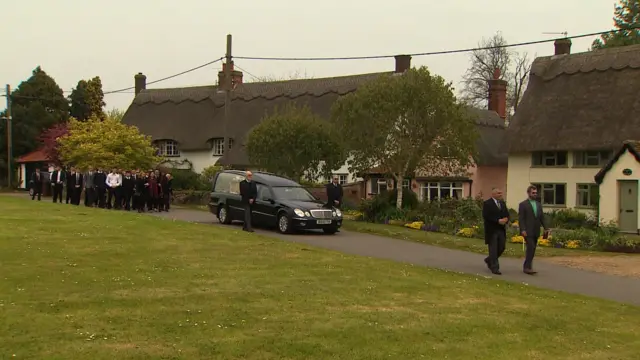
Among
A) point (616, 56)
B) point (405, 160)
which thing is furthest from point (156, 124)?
point (616, 56)

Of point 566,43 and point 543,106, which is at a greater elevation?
point 566,43

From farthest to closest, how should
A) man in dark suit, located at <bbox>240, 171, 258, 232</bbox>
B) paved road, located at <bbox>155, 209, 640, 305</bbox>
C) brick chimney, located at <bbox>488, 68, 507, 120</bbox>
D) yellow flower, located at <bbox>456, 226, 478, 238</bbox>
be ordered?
brick chimney, located at <bbox>488, 68, 507, 120</bbox> < yellow flower, located at <bbox>456, 226, 478, 238</bbox> < man in dark suit, located at <bbox>240, 171, 258, 232</bbox> < paved road, located at <bbox>155, 209, 640, 305</bbox>

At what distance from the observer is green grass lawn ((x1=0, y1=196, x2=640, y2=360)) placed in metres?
7.04

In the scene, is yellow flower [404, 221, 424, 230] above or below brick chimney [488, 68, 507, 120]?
below

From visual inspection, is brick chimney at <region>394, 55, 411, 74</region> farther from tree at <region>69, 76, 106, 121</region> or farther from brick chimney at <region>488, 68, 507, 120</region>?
tree at <region>69, 76, 106, 121</region>

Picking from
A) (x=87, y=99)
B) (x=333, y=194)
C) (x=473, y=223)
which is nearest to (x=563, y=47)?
(x=473, y=223)

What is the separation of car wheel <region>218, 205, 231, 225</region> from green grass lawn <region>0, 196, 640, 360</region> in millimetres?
9172

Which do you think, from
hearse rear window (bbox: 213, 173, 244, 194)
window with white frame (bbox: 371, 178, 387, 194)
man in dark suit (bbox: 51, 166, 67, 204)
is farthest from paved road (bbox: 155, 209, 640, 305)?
window with white frame (bbox: 371, 178, 387, 194)

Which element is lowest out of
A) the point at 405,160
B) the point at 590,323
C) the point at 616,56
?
the point at 590,323

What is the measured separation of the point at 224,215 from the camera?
23969mm

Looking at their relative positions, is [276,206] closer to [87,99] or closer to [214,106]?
[214,106]

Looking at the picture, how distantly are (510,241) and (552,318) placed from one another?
13.0 meters

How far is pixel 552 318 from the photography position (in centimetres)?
942

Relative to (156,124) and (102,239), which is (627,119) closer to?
(102,239)
